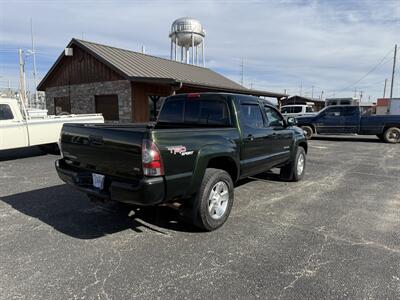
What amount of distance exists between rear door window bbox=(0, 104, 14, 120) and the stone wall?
628cm

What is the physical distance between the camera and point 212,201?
14.0 feet

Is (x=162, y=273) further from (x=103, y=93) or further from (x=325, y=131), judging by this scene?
(x=325, y=131)

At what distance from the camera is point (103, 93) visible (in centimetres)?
1633

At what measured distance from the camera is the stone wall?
601 inches

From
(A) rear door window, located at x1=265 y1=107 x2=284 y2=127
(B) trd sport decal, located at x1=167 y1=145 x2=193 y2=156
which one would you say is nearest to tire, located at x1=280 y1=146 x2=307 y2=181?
(A) rear door window, located at x1=265 y1=107 x2=284 y2=127

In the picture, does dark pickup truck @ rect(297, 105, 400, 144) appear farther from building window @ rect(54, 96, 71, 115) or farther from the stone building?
building window @ rect(54, 96, 71, 115)

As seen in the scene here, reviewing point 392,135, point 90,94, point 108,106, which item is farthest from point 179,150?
point 392,135

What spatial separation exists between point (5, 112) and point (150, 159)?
26.0ft

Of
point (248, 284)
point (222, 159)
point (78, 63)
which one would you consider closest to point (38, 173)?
point (222, 159)

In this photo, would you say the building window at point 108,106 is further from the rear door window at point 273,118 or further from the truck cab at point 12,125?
the rear door window at point 273,118

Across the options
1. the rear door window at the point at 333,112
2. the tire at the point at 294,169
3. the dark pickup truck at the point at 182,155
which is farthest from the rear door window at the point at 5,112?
the rear door window at the point at 333,112

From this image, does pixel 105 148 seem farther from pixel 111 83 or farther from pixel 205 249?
pixel 111 83

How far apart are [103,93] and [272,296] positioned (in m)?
15.3

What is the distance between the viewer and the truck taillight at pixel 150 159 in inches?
132
